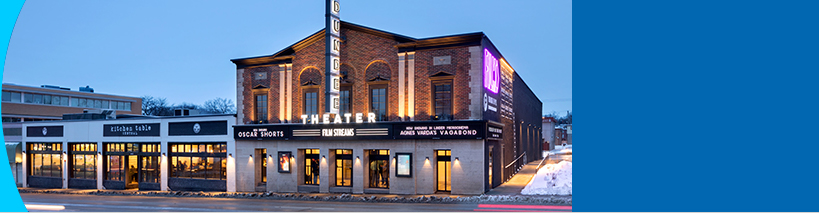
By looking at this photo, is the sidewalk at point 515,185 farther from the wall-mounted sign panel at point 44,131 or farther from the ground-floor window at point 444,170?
the wall-mounted sign panel at point 44,131

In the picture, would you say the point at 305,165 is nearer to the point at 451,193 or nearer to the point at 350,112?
the point at 350,112

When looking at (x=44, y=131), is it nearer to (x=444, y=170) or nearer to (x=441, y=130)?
(x=444, y=170)

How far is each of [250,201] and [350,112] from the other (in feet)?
21.8

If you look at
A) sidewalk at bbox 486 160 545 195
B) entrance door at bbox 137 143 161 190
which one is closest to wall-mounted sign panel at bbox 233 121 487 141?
sidewalk at bbox 486 160 545 195

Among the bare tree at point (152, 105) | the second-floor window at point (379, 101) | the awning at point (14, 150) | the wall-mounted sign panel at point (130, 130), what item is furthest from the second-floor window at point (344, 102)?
the bare tree at point (152, 105)

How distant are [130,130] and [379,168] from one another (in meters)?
17.5

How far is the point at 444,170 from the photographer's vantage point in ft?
86.9

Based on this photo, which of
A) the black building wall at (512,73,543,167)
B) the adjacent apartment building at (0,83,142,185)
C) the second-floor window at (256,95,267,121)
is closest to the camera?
the second-floor window at (256,95,267,121)

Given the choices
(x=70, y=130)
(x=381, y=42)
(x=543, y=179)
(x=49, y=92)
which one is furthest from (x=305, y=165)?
(x=49, y=92)

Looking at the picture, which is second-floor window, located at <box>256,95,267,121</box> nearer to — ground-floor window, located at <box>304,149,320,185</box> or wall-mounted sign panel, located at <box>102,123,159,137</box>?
ground-floor window, located at <box>304,149,320,185</box>

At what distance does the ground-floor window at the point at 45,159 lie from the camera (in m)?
38.1

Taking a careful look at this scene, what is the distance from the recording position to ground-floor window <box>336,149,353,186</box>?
2845cm

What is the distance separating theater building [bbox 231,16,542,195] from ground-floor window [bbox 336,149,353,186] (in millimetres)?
53

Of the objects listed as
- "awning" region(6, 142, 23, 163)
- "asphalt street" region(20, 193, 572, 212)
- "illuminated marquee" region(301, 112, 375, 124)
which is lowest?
"asphalt street" region(20, 193, 572, 212)
